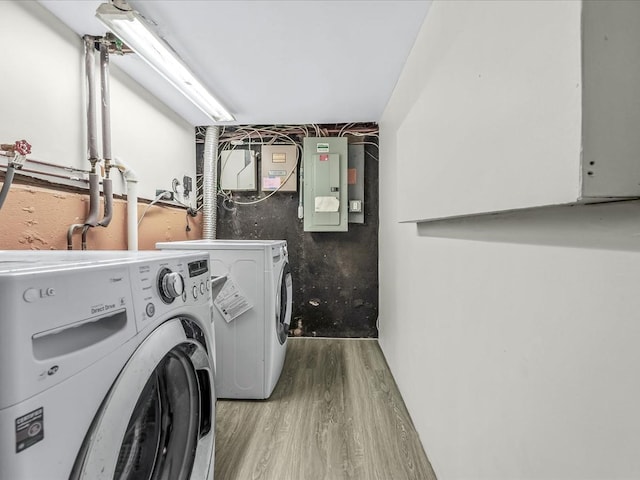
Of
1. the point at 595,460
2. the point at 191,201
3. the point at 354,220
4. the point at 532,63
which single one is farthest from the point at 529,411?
the point at 191,201

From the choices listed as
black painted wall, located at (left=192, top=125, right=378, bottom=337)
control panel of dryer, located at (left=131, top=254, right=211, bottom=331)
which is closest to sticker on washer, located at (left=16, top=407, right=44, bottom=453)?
control panel of dryer, located at (left=131, top=254, right=211, bottom=331)

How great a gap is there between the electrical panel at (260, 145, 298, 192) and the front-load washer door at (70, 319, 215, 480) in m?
2.16

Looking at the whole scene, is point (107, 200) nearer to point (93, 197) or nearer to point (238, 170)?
point (93, 197)

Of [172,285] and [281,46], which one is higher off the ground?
[281,46]

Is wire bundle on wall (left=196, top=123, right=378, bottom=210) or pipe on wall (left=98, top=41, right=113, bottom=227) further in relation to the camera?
wire bundle on wall (left=196, top=123, right=378, bottom=210)

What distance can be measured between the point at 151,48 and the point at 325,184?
63.0 inches

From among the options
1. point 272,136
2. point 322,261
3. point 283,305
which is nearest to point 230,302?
point 283,305

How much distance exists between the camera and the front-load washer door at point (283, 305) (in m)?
2.06

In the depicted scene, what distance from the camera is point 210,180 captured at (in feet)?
9.33

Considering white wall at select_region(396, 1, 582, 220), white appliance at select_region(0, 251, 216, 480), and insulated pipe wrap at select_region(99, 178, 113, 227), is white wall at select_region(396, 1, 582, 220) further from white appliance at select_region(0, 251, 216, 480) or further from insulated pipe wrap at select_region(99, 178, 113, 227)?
insulated pipe wrap at select_region(99, 178, 113, 227)

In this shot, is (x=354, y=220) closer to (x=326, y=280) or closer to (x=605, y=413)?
(x=326, y=280)

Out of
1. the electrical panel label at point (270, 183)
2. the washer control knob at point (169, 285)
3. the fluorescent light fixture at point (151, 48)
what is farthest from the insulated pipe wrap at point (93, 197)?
the electrical panel label at point (270, 183)

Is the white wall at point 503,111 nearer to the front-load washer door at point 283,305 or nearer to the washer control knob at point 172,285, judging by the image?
the washer control knob at point 172,285

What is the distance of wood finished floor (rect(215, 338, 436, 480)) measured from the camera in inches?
53.5
